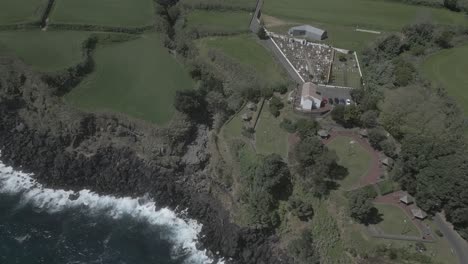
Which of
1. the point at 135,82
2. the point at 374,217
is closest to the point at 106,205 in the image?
the point at 135,82

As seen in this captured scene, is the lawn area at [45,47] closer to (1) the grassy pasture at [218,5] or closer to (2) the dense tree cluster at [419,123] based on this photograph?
(1) the grassy pasture at [218,5]

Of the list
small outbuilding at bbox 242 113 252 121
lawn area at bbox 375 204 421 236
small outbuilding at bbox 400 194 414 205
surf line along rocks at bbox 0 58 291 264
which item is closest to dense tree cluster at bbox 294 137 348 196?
lawn area at bbox 375 204 421 236

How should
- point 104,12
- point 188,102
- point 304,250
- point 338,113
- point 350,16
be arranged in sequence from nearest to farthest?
point 304,250 < point 338,113 < point 188,102 < point 104,12 < point 350,16

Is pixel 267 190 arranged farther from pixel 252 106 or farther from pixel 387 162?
pixel 387 162

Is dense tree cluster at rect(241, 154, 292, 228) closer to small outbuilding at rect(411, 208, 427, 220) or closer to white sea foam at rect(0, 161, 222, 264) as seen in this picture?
white sea foam at rect(0, 161, 222, 264)

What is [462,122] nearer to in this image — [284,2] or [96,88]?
[284,2]

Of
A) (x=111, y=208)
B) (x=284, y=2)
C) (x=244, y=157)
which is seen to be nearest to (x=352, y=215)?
(x=244, y=157)

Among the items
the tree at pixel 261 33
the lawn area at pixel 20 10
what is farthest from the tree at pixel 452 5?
the lawn area at pixel 20 10
